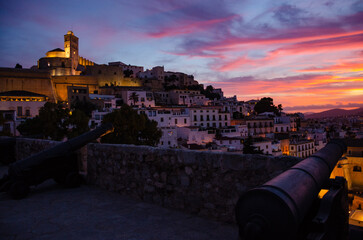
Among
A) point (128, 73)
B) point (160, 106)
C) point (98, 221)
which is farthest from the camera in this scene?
point (128, 73)

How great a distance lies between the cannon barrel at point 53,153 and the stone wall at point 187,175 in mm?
383

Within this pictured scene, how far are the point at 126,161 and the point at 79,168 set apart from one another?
2.18m

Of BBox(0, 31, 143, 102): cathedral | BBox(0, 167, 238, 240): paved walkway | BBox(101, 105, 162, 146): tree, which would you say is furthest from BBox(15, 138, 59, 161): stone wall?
BBox(0, 31, 143, 102): cathedral

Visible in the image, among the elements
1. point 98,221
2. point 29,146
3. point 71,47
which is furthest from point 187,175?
point 71,47

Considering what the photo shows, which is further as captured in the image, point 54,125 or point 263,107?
point 263,107

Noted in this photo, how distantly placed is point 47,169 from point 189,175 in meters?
3.23

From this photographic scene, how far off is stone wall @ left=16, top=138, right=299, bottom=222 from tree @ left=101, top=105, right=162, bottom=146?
22136 mm

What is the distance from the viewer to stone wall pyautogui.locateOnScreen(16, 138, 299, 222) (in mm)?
3395

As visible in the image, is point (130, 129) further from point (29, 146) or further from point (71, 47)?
point (71, 47)

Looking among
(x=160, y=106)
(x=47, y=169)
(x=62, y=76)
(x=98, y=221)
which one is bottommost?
(x=98, y=221)

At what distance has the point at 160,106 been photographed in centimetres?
6662

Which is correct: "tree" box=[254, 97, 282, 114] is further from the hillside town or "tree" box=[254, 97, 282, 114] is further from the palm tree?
the palm tree

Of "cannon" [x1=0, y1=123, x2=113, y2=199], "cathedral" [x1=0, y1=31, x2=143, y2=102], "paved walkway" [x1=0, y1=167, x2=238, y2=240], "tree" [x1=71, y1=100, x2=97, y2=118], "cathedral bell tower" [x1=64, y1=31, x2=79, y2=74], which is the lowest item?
"paved walkway" [x1=0, y1=167, x2=238, y2=240]

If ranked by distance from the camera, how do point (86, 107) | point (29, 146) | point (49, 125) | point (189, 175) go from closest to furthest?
point (189, 175)
point (29, 146)
point (49, 125)
point (86, 107)
